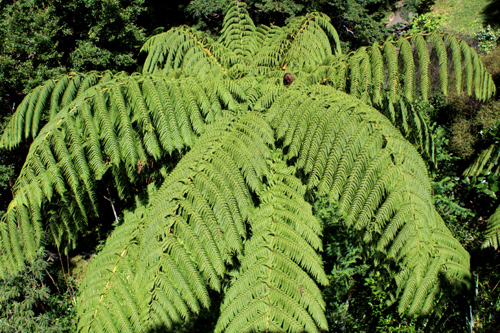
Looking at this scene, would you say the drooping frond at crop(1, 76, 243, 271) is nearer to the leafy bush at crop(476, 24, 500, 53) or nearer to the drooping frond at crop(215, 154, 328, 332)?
the drooping frond at crop(215, 154, 328, 332)

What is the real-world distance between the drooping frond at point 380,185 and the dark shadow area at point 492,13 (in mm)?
16659

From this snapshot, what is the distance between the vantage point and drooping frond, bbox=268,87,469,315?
1.42 m

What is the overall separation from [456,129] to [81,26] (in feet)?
35.7

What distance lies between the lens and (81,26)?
1045 cm

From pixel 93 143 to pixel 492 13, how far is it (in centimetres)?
1913

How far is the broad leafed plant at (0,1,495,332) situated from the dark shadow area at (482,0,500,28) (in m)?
16.3

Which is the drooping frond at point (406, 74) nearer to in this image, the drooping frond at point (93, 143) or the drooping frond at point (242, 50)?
the drooping frond at point (242, 50)

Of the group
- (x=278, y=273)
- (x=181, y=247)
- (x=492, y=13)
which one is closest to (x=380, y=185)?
(x=278, y=273)

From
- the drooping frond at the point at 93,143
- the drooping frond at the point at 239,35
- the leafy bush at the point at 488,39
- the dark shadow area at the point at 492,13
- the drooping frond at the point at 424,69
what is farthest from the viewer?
the dark shadow area at the point at 492,13

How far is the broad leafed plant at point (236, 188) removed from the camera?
1.50 metres

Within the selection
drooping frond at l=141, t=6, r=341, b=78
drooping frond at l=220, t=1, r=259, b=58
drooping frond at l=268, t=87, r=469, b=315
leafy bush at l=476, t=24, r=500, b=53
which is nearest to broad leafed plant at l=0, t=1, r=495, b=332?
drooping frond at l=268, t=87, r=469, b=315

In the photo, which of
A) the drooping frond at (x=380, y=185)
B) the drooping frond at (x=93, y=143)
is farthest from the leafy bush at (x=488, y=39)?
the drooping frond at (x=93, y=143)

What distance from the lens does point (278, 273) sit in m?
1.61

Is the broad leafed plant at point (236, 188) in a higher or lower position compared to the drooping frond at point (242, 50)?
lower
